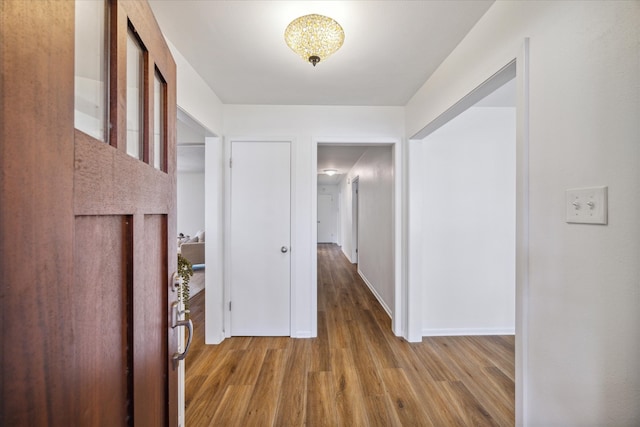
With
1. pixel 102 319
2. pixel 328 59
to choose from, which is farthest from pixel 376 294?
pixel 102 319

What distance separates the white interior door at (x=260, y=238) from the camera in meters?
2.74

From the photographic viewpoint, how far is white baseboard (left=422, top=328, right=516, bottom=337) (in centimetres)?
276

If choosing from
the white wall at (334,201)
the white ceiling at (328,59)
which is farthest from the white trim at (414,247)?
the white wall at (334,201)

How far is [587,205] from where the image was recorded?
0.89 metres

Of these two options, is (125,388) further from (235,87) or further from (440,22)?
(235,87)

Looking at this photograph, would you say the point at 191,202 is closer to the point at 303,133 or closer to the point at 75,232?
the point at 303,133

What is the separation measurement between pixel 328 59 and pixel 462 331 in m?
2.87

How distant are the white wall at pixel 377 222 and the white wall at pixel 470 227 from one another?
17.0 inches

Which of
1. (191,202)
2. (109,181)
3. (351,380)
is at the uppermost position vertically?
(191,202)

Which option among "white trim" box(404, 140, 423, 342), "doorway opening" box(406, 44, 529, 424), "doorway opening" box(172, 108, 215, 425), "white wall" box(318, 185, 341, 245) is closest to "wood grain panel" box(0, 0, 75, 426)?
"doorway opening" box(172, 108, 215, 425)

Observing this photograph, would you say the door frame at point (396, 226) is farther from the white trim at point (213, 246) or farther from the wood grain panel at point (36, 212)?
the wood grain panel at point (36, 212)

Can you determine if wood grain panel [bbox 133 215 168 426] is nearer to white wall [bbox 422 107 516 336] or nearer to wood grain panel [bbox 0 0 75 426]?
wood grain panel [bbox 0 0 75 426]

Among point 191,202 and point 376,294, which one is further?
point 191,202

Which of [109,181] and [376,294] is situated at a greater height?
[109,181]
